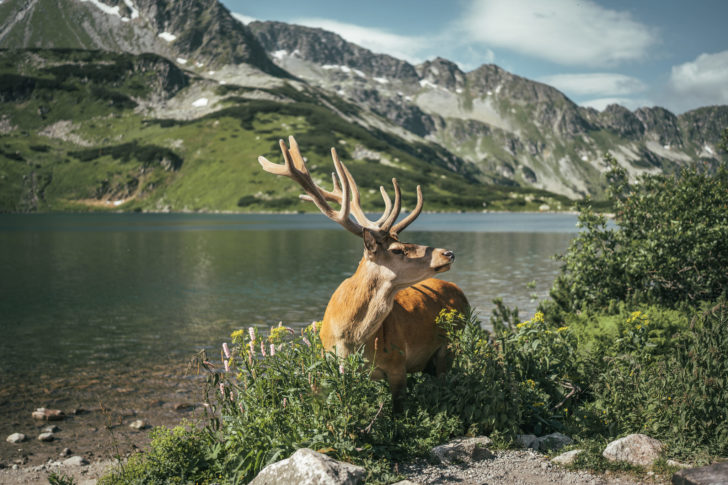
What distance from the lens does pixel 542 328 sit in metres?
10.7

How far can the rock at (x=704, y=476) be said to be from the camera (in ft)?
18.7

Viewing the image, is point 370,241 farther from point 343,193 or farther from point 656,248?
point 656,248

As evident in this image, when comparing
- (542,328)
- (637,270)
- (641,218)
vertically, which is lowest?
(542,328)

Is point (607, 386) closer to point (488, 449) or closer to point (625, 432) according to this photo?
point (625, 432)

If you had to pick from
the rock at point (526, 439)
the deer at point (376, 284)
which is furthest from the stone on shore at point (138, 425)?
the rock at point (526, 439)

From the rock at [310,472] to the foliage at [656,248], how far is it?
1033cm

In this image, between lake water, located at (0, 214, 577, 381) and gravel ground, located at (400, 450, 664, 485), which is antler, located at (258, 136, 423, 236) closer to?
gravel ground, located at (400, 450, 664, 485)

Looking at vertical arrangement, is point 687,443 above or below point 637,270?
below

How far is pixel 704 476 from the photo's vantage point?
5.83 m

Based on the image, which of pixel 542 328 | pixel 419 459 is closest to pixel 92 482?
pixel 419 459

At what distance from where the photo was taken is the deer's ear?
739 centimetres

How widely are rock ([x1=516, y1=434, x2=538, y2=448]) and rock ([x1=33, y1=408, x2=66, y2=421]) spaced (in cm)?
1356

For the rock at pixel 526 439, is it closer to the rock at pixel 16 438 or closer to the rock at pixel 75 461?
the rock at pixel 75 461

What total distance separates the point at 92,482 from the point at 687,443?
10.8 meters
